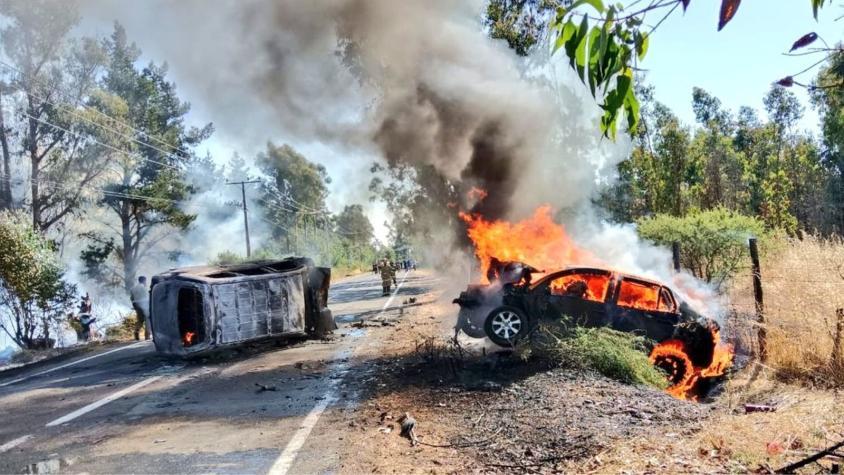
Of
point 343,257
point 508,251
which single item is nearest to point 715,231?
point 508,251

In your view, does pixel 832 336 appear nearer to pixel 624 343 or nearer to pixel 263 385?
pixel 624 343

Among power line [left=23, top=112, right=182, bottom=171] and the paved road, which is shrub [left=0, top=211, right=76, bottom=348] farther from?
power line [left=23, top=112, right=182, bottom=171]

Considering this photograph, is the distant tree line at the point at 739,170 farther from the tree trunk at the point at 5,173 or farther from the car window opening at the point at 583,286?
the tree trunk at the point at 5,173

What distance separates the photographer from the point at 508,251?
13.8m

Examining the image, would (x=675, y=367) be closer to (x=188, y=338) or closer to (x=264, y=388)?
(x=264, y=388)

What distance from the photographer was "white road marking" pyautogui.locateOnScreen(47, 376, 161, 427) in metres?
7.13

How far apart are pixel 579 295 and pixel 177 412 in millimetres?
5966

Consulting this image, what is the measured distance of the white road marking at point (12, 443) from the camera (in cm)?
604

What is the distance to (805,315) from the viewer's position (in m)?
7.78

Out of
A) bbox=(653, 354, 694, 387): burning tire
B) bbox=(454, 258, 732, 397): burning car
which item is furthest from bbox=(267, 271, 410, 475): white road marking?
bbox=(653, 354, 694, 387): burning tire

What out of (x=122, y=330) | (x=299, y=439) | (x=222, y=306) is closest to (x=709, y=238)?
(x=222, y=306)

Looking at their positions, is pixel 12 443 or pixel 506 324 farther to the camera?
pixel 506 324

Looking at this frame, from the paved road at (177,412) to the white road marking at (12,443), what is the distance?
11 millimetres

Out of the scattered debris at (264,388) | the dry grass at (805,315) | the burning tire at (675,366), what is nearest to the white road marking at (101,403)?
the scattered debris at (264,388)
